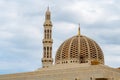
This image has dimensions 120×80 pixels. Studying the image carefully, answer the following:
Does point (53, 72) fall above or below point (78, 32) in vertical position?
below

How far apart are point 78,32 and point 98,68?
848 inches

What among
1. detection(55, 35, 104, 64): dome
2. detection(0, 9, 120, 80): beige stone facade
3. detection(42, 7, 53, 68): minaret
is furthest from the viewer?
detection(42, 7, 53, 68): minaret

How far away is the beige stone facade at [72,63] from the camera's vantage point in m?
65.2

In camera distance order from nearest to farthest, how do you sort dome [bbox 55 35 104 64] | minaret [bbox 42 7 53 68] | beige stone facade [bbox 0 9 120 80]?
1. beige stone facade [bbox 0 9 120 80]
2. dome [bbox 55 35 104 64]
3. minaret [bbox 42 7 53 68]

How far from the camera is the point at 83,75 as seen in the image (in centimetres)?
6606

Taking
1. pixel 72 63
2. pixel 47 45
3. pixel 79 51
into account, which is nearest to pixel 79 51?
pixel 79 51

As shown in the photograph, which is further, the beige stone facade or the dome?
the dome

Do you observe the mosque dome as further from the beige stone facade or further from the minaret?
the minaret

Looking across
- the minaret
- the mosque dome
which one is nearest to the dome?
the mosque dome

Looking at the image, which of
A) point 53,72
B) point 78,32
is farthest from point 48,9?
point 53,72

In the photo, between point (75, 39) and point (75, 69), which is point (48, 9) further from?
point (75, 69)

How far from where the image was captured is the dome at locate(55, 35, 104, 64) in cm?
8119

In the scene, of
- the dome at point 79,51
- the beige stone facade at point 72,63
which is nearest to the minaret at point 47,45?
the beige stone facade at point 72,63

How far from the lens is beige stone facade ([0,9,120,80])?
214 feet
